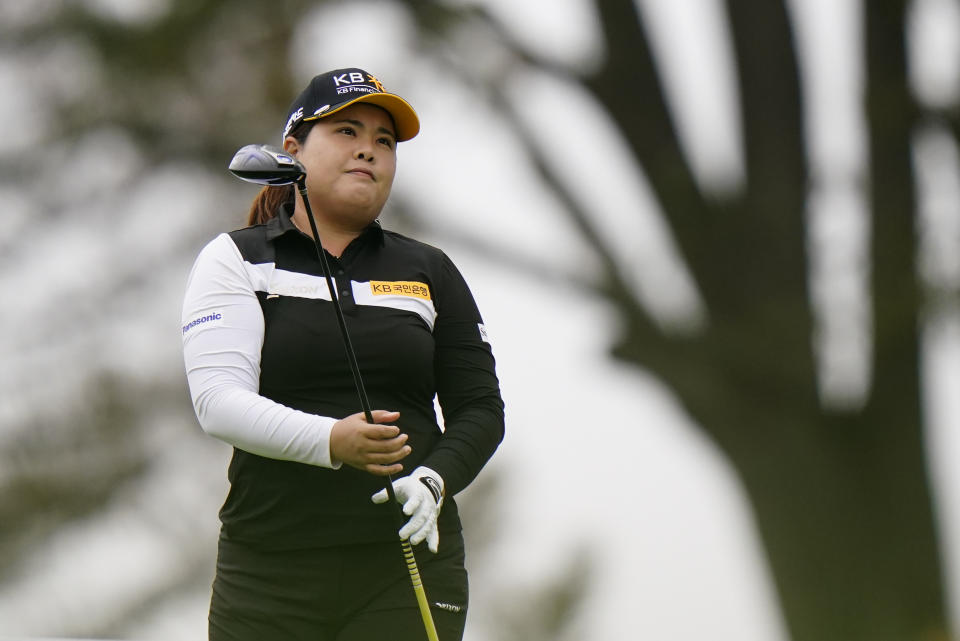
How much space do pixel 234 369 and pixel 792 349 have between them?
6.70ft

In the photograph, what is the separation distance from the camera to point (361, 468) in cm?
191

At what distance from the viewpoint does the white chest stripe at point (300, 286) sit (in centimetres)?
206

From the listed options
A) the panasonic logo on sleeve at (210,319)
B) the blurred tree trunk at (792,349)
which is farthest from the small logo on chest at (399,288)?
the blurred tree trunk at (792,349)

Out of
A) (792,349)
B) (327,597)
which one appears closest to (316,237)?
(327,597)

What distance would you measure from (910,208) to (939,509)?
0.88 meters

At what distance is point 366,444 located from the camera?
1871mm

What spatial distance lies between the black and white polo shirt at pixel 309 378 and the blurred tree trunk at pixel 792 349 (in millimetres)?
1621

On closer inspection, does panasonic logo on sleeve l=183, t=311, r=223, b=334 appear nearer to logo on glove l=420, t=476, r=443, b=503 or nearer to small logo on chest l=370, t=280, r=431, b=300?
small logo on chest l=370, t=280, r=431, b=300

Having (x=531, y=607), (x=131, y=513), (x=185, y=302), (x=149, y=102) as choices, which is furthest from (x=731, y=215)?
(x=531, y=607)

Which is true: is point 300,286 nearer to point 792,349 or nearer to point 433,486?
point 433,486

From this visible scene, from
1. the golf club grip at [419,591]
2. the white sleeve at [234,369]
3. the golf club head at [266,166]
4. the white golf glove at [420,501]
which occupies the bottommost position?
the golf club grip at [419,591]

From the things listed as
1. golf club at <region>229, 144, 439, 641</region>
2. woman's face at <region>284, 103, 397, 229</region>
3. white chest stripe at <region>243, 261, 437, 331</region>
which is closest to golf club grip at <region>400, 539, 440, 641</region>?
golf club at <region>229, 144, 439, 641</region>

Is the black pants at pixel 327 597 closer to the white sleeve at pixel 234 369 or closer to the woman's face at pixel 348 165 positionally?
the white sleeve at pixel 234 369

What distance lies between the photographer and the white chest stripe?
2059mm
